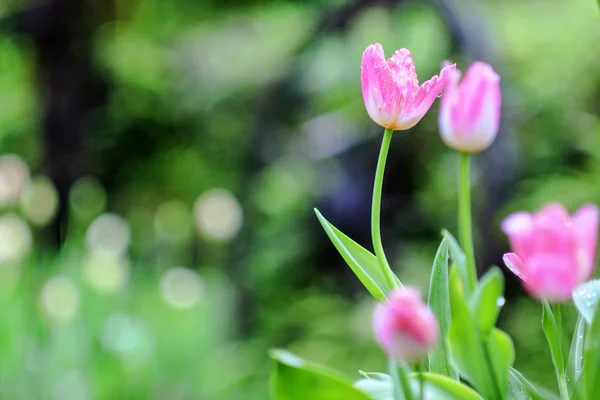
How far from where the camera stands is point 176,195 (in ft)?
8.77

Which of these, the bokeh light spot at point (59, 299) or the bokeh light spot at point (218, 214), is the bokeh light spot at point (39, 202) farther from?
the bokeh light spot at point (218, 214)

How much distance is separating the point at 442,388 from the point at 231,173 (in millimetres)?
2273

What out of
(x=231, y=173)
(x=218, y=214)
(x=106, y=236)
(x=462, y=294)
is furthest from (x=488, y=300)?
(x=231, y=173)

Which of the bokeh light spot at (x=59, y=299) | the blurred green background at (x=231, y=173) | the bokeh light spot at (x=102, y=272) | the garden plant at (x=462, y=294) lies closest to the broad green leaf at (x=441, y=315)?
the garden plant at (x=462, y=294)

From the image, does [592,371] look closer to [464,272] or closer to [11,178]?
[464,272]

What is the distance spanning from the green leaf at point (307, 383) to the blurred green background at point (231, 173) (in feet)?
4.37

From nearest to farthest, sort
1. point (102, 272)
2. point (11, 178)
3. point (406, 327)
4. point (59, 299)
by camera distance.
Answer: point (406, 327) → point (11, 178) → point (59, 299) → point (102, 272)

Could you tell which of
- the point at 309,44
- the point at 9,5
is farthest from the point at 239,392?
the point at 9,5

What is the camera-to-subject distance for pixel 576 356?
0.24 meters

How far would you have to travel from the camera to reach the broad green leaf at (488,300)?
7.3 inches

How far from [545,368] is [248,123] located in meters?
1.14

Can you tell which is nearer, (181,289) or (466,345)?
(466,345)

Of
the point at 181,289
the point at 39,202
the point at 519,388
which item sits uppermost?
the point at 519,388

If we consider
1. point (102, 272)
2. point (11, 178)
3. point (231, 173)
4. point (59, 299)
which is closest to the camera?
point (11, 178)
